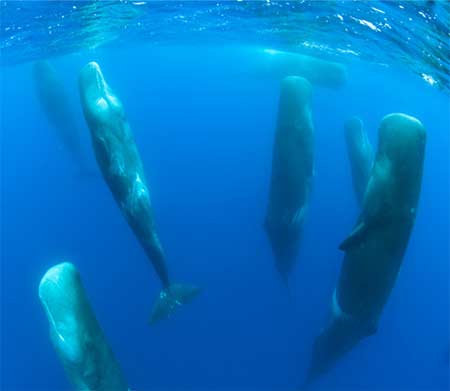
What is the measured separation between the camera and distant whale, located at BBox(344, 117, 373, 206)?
43.9 ft

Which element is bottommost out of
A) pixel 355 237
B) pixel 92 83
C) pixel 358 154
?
pixel 358 154

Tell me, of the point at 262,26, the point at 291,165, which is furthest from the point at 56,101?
the point at 291,165

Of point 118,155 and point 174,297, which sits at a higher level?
point 118,155

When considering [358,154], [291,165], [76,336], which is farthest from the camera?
[358,154]

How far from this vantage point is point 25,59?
29781 mm

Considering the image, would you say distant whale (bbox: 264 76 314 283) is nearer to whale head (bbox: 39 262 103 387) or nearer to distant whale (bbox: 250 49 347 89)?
whale head (bbox: 39 262 103 387)

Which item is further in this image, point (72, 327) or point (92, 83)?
Result: point (92, 83)

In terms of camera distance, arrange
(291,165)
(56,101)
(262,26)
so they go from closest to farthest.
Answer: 1. (291,165)
2. (56,101)
3. (262,26)

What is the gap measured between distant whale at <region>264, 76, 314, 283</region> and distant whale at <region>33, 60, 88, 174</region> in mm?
10704

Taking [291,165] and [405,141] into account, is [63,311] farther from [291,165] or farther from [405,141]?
[291,165]

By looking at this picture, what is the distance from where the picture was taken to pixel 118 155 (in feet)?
31.5

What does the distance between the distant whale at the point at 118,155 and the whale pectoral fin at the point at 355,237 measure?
422 cm

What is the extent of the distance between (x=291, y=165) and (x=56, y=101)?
1189cm

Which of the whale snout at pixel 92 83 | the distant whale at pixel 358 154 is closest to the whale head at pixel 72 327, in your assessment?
the whale snout at pixel 92 83
